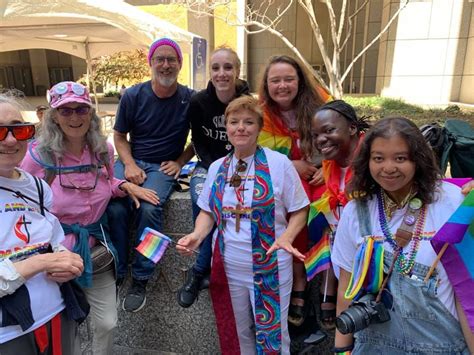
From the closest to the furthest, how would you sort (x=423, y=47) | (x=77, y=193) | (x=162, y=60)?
1. (x=77, y=193)
2. (x=162, y=60)
3. (x=423, y=47)

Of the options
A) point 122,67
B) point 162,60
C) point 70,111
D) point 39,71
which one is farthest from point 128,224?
point 39,71

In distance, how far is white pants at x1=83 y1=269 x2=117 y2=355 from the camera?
235 cm

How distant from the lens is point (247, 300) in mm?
2330

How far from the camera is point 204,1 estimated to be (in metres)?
11.4

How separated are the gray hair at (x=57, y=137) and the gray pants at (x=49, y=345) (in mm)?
957

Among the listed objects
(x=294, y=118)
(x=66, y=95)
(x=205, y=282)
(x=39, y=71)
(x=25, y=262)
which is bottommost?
(x=205, y=282)

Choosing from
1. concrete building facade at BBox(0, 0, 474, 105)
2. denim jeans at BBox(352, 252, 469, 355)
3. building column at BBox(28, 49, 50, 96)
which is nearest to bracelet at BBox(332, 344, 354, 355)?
denim jeans at BBox(352, 252, 469, 355)

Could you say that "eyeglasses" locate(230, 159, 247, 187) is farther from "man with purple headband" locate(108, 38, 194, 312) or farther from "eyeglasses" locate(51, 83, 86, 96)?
"eyeglasses" locate(51, 83, 86, 96)

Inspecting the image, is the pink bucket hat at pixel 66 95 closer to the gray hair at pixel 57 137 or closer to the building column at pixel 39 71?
the gray hair at pixel 57 137

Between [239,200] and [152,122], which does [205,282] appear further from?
[152,122]

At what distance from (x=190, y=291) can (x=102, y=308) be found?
0.57 meters

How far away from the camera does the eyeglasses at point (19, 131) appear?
1.67 meters

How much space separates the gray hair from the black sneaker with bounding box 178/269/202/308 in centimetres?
104

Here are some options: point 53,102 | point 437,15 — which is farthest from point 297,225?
point 437,15
